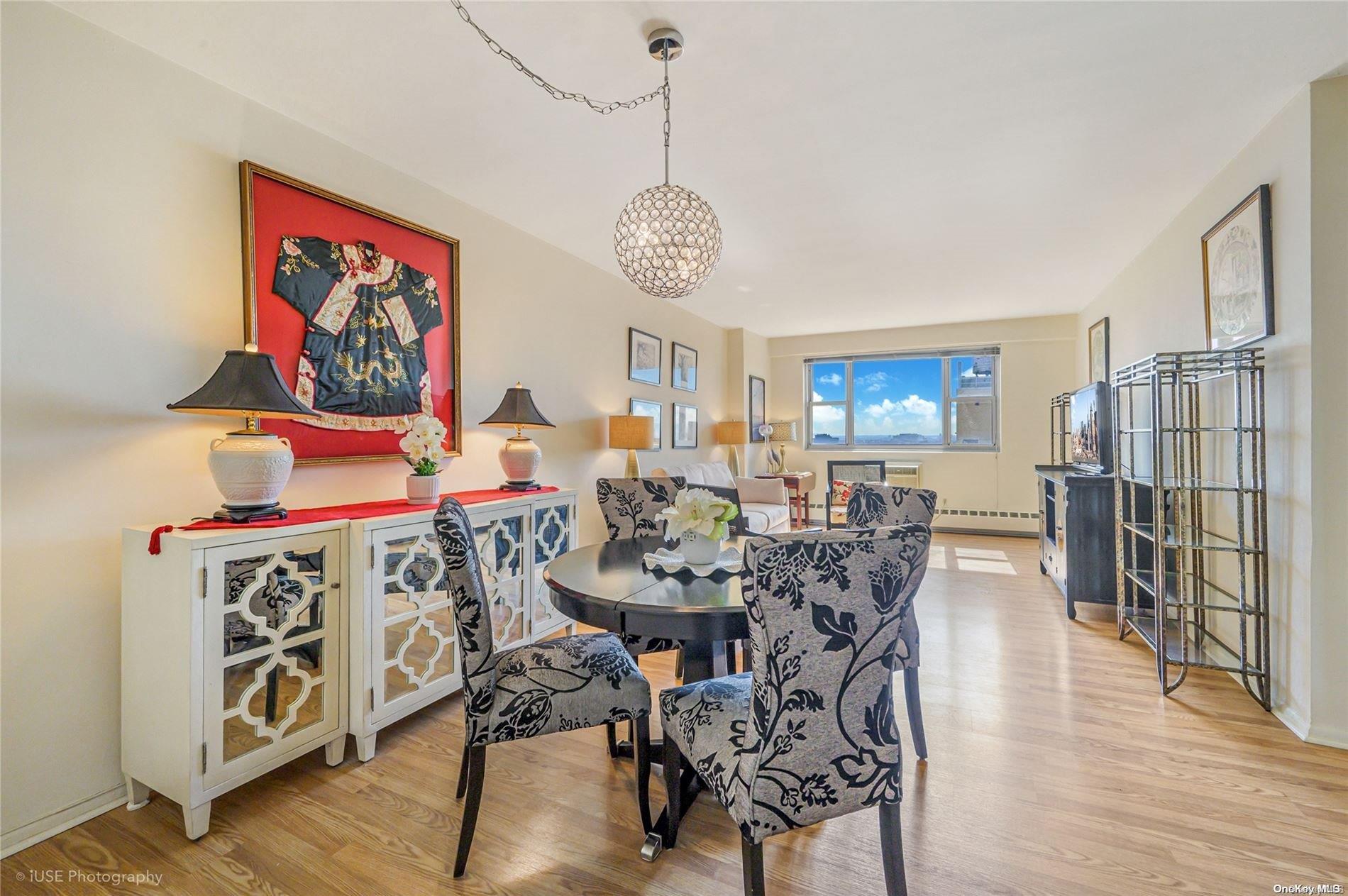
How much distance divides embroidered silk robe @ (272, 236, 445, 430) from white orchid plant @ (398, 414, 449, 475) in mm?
243

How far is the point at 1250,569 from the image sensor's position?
8.73 ft

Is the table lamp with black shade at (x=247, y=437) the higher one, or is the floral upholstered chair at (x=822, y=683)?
the table lamp with black shade at (x=247, y=437)

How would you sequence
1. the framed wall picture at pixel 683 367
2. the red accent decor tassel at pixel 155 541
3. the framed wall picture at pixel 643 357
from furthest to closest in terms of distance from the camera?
the framed wall picture at pixel 683 367, the framed wall picture at pixel 643 357, the red accent decor tassel at pixel 155 541

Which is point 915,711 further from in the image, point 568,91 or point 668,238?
point 568,91

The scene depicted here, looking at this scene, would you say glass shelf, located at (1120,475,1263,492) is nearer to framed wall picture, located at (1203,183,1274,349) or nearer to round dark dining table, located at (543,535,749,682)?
framed wall picture, located at (1203,183,1274,349)

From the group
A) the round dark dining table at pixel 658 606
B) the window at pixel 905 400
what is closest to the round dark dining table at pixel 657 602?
the round dark dining table at pixel 658 606

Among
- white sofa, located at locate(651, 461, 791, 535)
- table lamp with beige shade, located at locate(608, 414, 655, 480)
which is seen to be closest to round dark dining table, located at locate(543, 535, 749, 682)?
table lamp with beige shade, located at locate(608, 414, 655, 480)

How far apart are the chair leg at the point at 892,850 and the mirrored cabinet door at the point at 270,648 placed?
1.89 meters

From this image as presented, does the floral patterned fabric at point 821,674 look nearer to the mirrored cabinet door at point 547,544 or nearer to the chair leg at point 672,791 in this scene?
the chair leg at point 672,791

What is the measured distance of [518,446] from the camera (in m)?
3.10

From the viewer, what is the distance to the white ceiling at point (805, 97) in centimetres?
182

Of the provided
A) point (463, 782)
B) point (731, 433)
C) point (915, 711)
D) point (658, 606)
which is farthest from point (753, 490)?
point (658, 606)

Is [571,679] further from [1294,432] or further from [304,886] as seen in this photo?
[1294,432]

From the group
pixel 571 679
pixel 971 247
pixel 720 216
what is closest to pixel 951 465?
pixel 971 247
